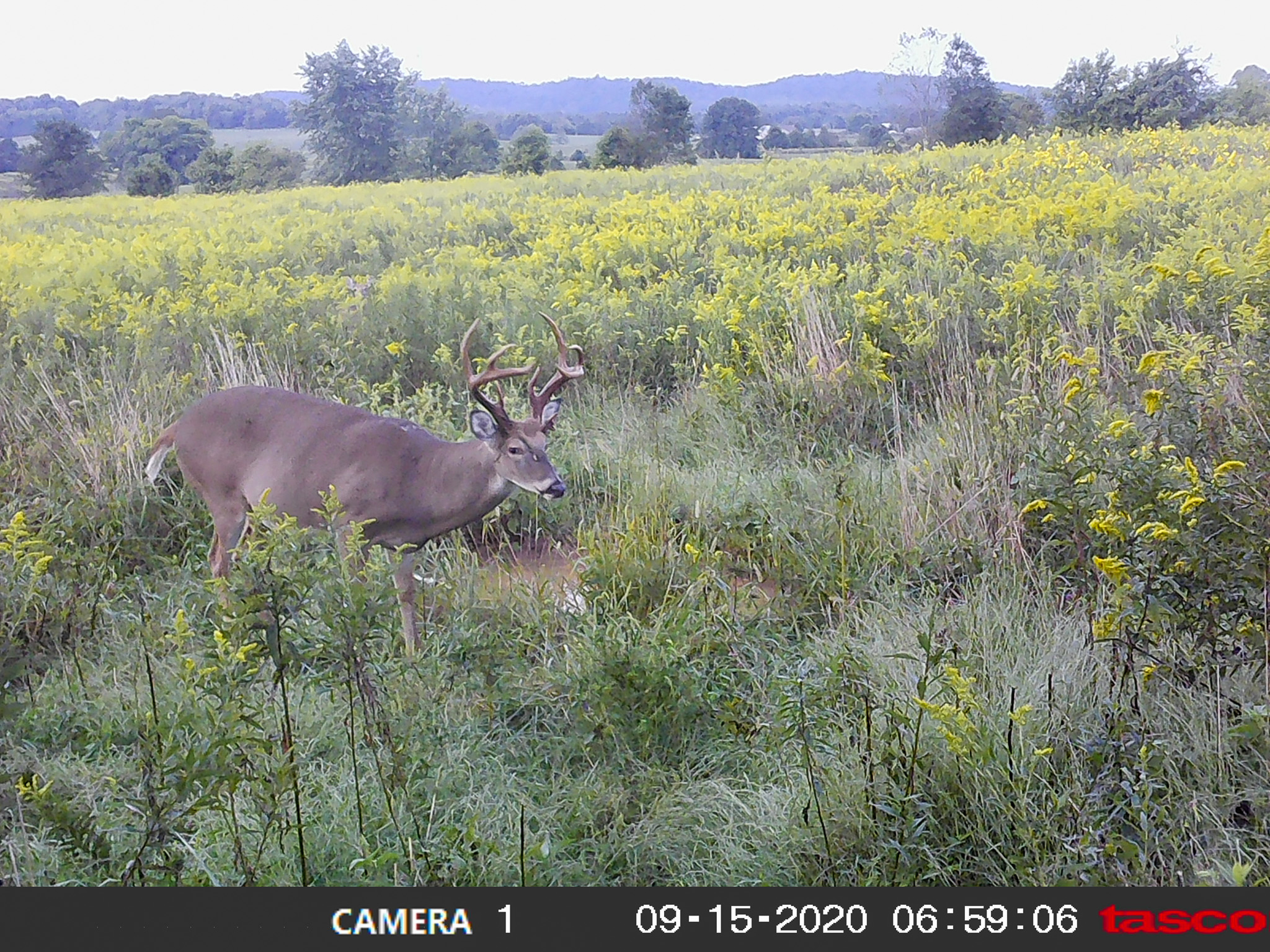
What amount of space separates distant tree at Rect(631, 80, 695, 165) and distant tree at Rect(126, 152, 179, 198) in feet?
4.82

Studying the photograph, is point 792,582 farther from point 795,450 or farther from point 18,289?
point 18,289

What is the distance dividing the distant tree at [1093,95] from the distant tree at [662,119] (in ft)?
4.01

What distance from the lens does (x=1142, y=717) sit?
2273mm

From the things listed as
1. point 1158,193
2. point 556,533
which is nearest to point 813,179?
point 1158,193

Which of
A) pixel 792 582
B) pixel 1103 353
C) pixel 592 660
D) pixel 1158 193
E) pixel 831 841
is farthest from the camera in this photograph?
pixel 1158 193

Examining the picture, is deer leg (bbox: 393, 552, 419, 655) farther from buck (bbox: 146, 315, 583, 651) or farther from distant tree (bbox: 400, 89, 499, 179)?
distant tree (bbox: 400, 89, 499, 179)

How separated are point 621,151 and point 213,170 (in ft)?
Result: 4.45

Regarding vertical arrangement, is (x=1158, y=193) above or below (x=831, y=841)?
above

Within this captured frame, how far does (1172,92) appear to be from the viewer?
373cm

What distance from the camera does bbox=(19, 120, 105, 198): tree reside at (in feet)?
10.6

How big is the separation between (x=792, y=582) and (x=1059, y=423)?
2.91 feet

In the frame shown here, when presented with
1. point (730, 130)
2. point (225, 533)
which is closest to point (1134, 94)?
point (730, 130)
